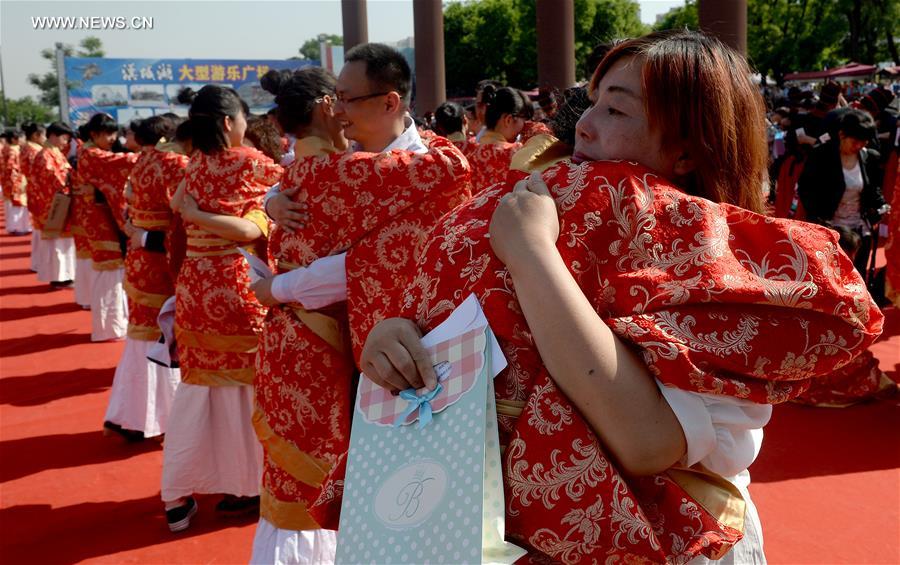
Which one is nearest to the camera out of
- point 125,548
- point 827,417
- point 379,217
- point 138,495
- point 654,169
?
point 654,169

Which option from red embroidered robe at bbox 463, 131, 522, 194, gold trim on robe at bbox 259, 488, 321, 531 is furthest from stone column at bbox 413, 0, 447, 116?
gold trim on robe at bbox 259, 488, 321, 531

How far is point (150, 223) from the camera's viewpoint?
488 centimetres

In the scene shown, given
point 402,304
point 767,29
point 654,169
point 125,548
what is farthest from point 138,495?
point 767,29

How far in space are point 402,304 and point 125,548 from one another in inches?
117

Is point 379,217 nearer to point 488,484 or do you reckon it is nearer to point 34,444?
point 488,484

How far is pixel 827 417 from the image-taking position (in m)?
4.98

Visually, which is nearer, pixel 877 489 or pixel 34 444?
pixel 877 489

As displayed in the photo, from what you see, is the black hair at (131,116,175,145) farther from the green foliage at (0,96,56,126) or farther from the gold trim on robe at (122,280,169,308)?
the green foliage at (0,96,56,126)

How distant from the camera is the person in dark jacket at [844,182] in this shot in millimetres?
5789

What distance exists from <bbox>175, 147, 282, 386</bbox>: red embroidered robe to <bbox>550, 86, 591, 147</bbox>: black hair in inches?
91.9

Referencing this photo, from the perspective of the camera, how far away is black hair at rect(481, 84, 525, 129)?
672 centimetres

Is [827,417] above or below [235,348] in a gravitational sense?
below

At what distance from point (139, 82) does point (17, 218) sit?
1221cm

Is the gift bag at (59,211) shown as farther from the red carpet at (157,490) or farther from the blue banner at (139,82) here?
the blue banner at (139,82)
